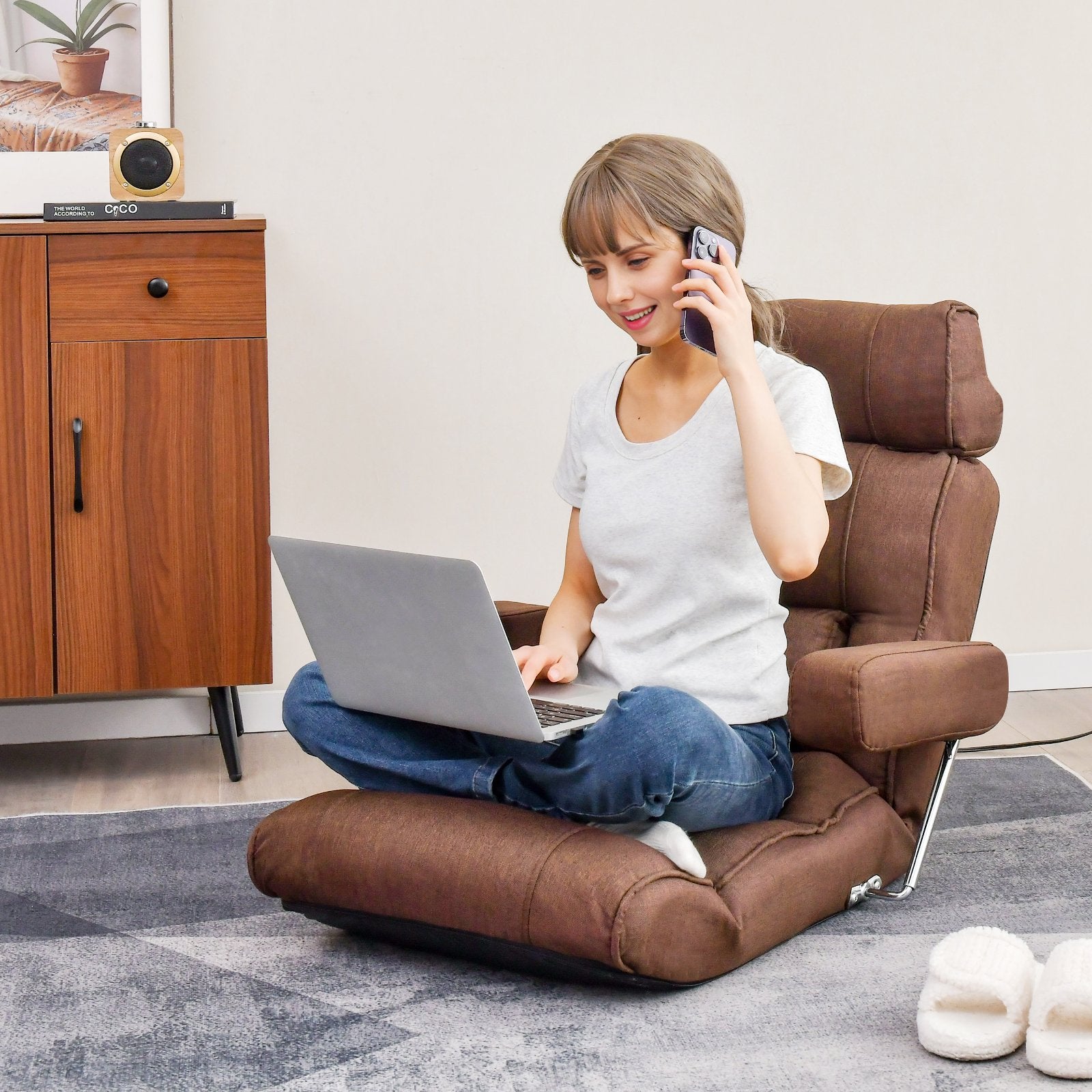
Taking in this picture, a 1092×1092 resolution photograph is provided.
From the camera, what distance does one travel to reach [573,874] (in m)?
1.49

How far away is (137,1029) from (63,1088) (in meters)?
0.14

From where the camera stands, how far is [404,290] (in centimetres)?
290

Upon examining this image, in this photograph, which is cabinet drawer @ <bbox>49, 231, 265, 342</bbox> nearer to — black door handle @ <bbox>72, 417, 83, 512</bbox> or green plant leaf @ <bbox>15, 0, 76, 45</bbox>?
black door handle @ <bbox>72, 417, 83, 512</bbox>

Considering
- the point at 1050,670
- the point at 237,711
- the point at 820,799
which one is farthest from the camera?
the point at 1050,670

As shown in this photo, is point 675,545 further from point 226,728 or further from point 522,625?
point 226,728

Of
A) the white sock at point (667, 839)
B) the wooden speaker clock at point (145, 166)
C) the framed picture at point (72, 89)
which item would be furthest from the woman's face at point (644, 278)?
the framed picture at point (72, 89)

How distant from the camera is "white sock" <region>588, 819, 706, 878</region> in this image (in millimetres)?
1544

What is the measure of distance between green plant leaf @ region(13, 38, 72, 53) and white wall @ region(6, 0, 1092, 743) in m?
0.21

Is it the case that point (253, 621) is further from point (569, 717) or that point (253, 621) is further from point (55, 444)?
point (569, 717)

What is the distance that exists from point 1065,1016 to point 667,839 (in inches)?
17.4

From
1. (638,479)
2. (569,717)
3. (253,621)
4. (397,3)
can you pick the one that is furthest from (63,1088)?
(397,3)

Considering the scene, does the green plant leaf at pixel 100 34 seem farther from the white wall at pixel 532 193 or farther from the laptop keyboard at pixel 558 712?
the laptop keyboard at pixel 558 712

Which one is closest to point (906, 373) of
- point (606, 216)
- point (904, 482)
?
point (904, 482)

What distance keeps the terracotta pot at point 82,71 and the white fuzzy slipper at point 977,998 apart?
2.20 metres
